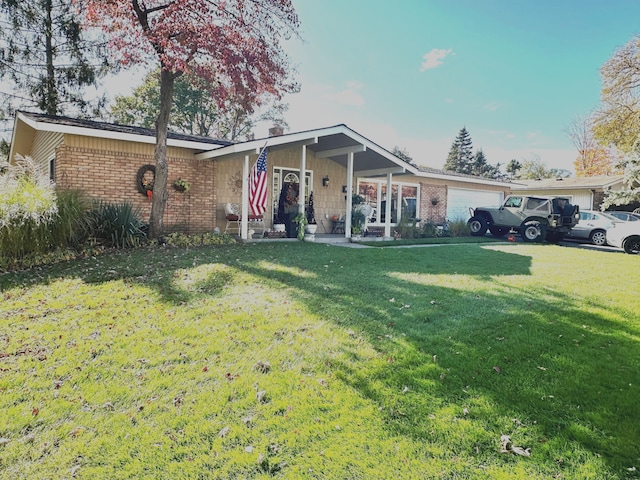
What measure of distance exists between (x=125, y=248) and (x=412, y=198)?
12235mm

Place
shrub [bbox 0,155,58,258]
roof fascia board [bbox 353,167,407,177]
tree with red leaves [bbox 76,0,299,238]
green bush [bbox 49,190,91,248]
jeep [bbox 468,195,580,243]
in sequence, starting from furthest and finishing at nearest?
jeep [bbox 468,195,580,243]
roof fascia board [bbox 353,167,407,177]
tree with red leaves [bbox 76,0,299,238]
green bush [bbox 49,190,91,248]
shrub [bbox 0,155,58,258]

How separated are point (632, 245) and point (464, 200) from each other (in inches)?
318

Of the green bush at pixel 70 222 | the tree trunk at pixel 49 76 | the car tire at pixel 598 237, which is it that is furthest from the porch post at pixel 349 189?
the tree trunk at pixel 49 76

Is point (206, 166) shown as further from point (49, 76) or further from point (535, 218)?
point (535, 218)

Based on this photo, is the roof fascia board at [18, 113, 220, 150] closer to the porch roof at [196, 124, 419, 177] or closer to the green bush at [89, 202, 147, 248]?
the porch roof at [196, 124, 419, 177]

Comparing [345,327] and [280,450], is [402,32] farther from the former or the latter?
[280,450]

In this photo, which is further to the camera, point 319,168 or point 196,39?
point 319,168

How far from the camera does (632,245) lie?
11008mm

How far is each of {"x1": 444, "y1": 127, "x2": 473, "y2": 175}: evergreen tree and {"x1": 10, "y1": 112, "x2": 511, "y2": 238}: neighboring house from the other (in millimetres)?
33423

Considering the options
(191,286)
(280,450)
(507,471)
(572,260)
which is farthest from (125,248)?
(572,260)

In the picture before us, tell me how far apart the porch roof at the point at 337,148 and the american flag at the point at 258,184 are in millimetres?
392

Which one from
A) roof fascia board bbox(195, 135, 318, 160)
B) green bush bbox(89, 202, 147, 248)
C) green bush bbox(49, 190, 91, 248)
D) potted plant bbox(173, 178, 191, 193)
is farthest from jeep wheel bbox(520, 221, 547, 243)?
green bush bbox(49, 190, 91, 248)

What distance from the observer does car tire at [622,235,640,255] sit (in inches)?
429

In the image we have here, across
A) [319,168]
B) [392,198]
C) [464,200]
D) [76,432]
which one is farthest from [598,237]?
[76,432]
